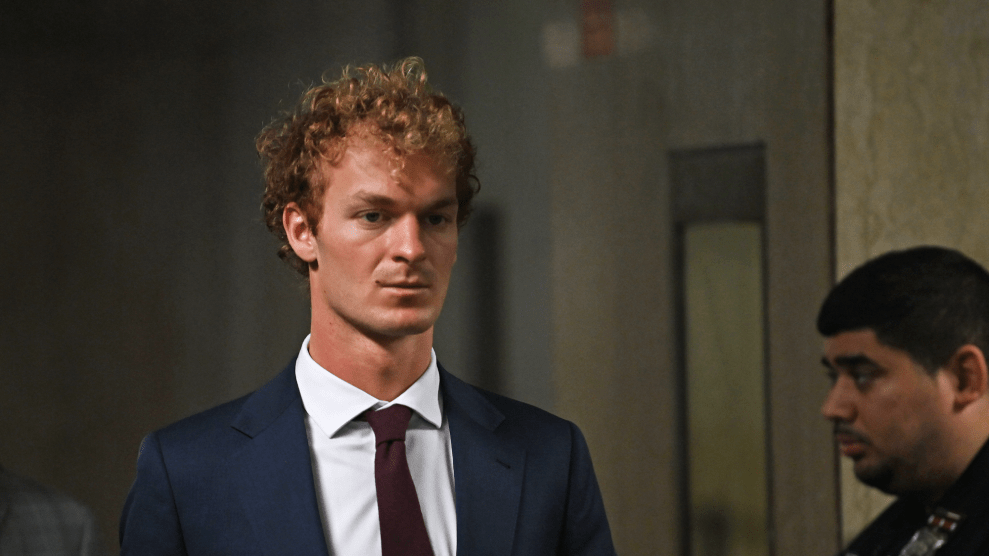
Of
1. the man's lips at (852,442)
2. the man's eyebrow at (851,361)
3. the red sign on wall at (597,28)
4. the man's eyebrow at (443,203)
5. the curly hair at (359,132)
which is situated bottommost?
the man's lips at (852,442)

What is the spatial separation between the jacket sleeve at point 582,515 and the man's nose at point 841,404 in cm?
86

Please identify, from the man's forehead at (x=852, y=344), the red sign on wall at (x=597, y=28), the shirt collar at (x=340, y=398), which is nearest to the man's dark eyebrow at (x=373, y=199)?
the shirt collar at (x=340, y=398)

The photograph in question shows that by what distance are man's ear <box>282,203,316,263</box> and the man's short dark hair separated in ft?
4.01

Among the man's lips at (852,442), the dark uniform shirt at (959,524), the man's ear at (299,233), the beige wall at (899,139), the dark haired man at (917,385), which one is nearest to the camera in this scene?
the man's ear at (299,233)

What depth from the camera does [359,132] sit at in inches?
Result: 49.9

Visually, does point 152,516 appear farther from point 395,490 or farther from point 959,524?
point 959,524

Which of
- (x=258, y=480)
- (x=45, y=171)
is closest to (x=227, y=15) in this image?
(x=45, y=171)

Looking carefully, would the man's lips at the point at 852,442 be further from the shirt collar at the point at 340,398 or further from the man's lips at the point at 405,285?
the man's lips at the point at 405,285

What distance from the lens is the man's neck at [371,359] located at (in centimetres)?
128

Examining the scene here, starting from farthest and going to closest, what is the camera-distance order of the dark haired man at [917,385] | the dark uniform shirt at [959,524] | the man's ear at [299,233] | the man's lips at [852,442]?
the man's lips at [852,442] < the dark haired man at [917,385] < the dark uniform shirt at [959,524] < the man's ear at [299,233]

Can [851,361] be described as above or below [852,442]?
above

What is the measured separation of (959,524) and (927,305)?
1.39 feet

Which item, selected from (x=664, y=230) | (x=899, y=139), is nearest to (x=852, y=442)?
(x=664, y=230)

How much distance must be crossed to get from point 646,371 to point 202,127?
1.23m
